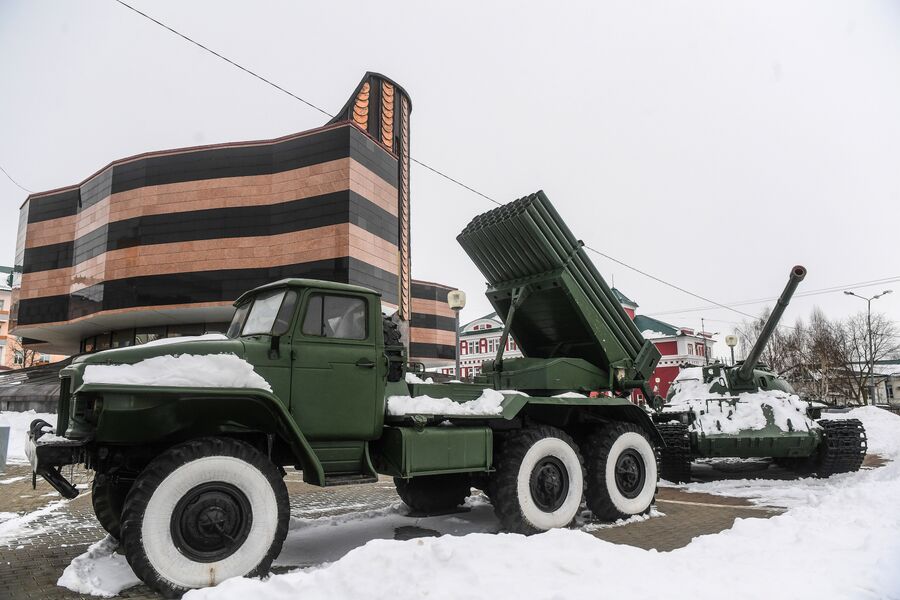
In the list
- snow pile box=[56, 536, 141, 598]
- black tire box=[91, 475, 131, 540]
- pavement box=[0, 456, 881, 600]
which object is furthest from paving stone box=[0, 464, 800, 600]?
black tire box=[91, 475, 131, 540]

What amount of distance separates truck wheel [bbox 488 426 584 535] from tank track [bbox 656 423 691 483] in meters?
4.23

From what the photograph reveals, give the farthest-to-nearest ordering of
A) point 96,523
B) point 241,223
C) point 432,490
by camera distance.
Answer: point 241,223, point 432,490, point 96,523

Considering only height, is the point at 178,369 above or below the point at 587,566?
above

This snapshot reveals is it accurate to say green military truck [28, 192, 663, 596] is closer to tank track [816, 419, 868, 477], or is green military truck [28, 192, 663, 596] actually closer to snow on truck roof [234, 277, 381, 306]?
snow on truck roof [234, 277, 381, 306]

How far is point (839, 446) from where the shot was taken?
11.6 metres

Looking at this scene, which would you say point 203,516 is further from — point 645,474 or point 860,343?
point 860,343

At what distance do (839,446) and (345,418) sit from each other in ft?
33.7

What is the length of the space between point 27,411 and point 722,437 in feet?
107

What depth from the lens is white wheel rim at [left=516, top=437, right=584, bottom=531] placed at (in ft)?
22.9

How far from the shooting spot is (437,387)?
7.22 m

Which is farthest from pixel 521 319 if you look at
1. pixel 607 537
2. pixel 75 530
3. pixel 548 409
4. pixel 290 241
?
pixel 290 241

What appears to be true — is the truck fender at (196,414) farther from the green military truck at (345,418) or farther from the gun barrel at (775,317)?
the gun barrel at (775,317)

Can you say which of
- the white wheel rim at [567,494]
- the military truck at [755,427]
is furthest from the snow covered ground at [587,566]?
the military truck at [755,427]

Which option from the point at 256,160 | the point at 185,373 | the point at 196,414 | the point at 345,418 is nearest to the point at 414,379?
the point at 345,418
